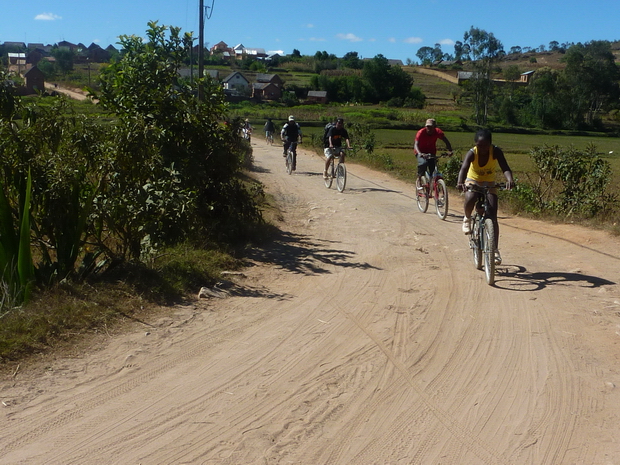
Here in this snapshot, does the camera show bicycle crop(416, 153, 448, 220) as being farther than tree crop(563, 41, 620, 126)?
No

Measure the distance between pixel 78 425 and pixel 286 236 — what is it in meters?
6.80

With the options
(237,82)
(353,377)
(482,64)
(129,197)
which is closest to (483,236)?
(353,377)

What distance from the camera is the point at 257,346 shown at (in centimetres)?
572

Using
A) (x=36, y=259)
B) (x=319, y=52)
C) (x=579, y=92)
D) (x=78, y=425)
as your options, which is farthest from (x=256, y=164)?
(x=319, y=52)

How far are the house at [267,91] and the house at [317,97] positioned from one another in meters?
4.47

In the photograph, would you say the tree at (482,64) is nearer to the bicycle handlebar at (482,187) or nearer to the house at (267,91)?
the house at (267,91)

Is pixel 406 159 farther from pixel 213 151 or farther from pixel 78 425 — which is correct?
pixel 78 425

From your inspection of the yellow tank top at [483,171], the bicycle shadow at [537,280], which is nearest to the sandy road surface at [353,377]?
the bicycle shadow at [537,280]

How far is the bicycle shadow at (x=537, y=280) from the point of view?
769 centimetres

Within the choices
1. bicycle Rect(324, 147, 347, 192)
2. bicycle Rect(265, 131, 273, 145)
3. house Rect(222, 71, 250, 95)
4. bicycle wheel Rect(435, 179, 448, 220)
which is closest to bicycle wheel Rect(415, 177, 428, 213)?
bicycle wheel Rect(435, 179, 448, 220)

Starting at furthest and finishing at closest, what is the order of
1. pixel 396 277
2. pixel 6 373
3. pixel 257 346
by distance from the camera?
pixel 396 277 < pixel 257 346 < pixel 6 373

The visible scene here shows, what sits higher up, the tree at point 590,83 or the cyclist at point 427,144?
the tree at point 590,83

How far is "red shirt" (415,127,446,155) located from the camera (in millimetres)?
12891

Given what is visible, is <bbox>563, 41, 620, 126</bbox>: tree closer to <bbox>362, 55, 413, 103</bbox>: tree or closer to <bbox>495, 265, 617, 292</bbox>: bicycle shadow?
<bbox>362, 55, 413, 103</bbox>: tree
